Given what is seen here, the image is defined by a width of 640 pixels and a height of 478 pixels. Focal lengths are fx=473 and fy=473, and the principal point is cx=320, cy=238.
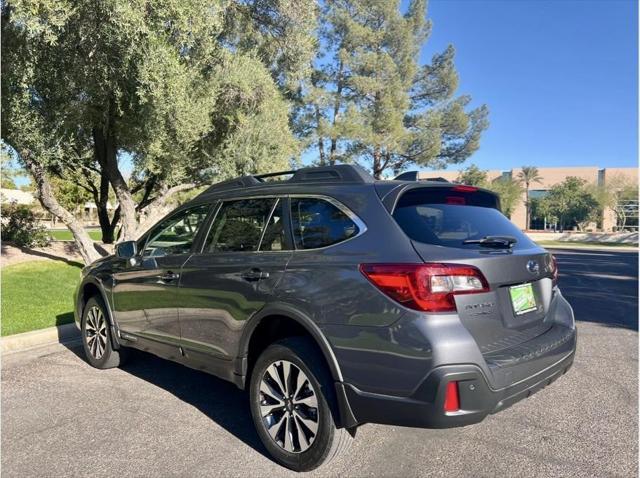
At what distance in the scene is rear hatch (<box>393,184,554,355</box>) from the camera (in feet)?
8.70

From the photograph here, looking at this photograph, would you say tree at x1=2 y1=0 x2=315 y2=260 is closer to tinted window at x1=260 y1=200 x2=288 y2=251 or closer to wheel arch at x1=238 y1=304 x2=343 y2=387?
tinted window at x1=260 y1=200 x2=288 y2=251

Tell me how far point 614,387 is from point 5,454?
16.7 feet

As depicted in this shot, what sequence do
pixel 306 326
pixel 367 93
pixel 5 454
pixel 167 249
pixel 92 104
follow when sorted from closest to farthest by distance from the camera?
pixel 306 326 → pixel 5 454 → pixel 167 249 → pixel 92 104 → pixel 367 93

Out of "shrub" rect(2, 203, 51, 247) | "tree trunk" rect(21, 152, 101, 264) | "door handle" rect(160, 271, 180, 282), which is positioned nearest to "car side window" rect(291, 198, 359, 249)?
"door handle" rect(160, 271, 180, 282)

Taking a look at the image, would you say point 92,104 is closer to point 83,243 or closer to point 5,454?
point 83,243

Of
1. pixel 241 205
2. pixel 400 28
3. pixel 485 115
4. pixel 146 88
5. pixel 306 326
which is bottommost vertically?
pixel 306 326

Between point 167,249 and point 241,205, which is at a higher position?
point 241,205

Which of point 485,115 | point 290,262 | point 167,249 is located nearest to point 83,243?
point 167,249

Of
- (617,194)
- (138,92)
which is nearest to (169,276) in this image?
(138,92)

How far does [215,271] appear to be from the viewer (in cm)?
355

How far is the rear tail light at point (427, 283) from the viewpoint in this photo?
2539mm

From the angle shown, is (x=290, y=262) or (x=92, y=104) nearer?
(x=290, y=262)

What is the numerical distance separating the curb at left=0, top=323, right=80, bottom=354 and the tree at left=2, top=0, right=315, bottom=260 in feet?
14.3

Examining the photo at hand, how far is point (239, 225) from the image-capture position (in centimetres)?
365
